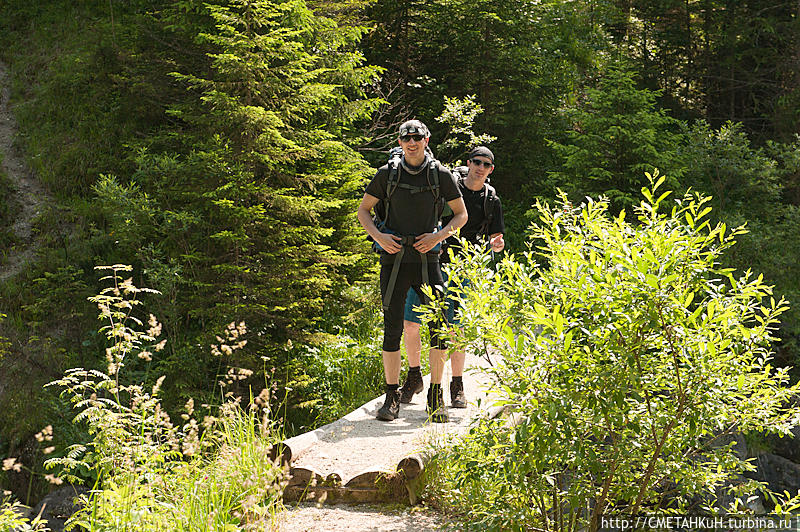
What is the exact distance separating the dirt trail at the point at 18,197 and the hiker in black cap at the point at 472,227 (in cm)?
845

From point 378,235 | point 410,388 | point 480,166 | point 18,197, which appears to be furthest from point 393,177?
point 18,197

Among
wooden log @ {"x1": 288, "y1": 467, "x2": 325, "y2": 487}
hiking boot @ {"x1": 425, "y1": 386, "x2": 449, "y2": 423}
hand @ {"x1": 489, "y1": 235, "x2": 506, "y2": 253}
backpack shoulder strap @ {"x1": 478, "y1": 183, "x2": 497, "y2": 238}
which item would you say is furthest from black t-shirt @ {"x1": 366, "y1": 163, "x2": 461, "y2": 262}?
wooden log @ {"x1": 288, "y1": 467, "x2": 325, "y2": 487}

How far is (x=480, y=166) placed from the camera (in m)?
5.82

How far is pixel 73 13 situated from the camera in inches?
625

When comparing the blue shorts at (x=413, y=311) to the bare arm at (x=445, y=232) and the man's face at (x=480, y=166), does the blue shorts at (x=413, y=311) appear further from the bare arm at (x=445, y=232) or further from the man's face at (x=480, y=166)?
the man's face at (x=480, y=166)

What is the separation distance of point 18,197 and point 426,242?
10506 mm

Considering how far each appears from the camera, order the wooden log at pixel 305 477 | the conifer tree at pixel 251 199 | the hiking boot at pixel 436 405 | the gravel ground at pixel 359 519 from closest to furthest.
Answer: the gravel ground at pixel 359 519 → the wooden log at pixel 305 477 → the hiking boot at pixel 436 405 → the conifer tree at pixel 251 199

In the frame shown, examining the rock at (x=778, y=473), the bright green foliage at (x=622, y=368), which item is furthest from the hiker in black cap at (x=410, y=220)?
the rock at (x=778, y=473)

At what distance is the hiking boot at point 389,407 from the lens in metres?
5.78

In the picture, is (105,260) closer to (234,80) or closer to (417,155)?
(234,80)

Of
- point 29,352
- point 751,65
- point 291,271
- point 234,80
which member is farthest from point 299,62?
point 751,65

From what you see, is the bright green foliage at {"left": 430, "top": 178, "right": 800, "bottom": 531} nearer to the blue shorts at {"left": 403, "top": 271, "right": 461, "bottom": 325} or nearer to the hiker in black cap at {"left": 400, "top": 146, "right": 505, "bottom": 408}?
the blue shorts at {"left": 403, "top": 271, "right": 461, "bottom": 325}

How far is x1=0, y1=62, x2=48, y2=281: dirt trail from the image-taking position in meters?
12.2

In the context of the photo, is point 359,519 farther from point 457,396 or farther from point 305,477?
point 457,396
